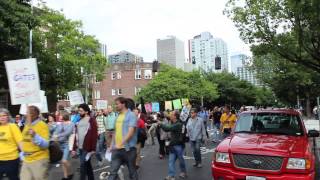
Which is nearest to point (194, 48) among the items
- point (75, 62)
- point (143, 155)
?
point (75, 62)

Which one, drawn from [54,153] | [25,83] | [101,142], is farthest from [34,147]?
[101,142]

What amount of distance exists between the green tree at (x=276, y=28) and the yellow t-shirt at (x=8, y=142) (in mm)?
13186

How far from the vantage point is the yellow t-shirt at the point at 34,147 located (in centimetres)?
787

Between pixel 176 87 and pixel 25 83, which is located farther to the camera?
pixel 176 87

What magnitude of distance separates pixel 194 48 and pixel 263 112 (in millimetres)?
40274

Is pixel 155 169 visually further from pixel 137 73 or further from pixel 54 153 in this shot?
pixel 137 73

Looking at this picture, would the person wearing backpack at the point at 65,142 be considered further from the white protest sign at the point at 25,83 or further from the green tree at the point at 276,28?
the green tree at the point at 276,28

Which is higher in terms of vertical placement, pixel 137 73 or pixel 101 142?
pixel 137 73

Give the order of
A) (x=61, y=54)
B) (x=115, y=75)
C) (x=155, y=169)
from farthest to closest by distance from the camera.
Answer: (x=115, y=75), (x=61, y=54), (x=155, y=169)

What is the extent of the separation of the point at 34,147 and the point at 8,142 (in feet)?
1.94

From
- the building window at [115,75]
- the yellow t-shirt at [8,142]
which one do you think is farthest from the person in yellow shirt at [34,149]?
the building window at [115,75]

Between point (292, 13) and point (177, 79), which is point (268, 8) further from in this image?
point (177, 79)

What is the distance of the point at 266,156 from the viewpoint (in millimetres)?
8617

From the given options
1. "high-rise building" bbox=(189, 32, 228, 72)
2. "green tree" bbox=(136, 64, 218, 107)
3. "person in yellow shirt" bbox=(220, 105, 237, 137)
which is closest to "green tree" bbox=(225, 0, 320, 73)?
"person in yellow shirt" bbox=(220, 105, 237, 137)
